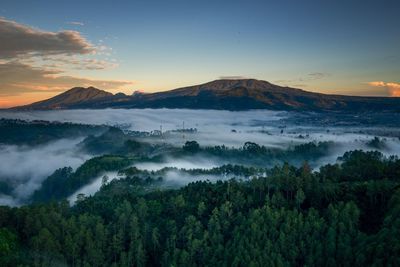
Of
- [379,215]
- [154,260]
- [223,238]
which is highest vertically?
[379,215]

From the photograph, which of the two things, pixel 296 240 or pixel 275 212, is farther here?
pixel 275 212

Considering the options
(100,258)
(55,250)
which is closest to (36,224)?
(55,250)

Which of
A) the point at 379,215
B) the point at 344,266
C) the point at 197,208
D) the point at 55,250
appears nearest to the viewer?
the point at 344,266

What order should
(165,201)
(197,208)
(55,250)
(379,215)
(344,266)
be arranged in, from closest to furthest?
(344,266)
(55,250)
(379,215)
(197,208)
(165,201)

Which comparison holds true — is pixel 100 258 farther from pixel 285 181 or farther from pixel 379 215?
pixel 379 215

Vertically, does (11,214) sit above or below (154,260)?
above

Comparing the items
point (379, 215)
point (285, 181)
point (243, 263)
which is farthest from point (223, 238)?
point (379, 215)
